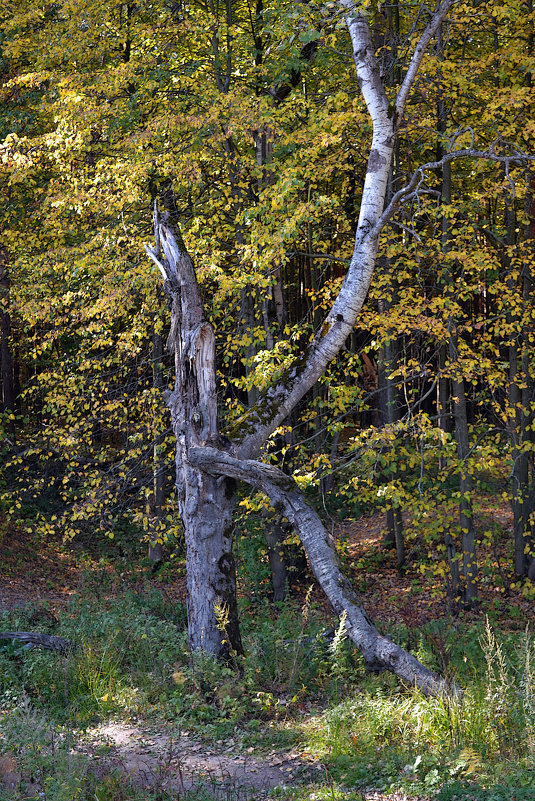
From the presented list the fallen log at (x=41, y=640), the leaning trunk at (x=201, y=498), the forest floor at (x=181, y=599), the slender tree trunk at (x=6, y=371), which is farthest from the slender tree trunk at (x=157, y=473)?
the slender tree trunk at (x=6, y=371)

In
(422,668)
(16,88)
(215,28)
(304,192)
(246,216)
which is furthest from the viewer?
(16,88)

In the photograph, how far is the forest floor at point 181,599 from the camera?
5.29 m

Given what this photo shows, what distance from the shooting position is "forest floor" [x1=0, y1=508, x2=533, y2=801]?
5.29 m

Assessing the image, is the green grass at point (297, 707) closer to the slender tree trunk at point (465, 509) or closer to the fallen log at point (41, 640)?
the fallen log at point (41, 640)

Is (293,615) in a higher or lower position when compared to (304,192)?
lower

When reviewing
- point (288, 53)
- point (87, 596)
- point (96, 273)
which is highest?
point (288, 53)

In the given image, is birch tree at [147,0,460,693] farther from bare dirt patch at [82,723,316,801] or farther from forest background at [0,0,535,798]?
bare dirt patch at [82,723,316,801]

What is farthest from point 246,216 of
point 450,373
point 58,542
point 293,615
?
point 58,542

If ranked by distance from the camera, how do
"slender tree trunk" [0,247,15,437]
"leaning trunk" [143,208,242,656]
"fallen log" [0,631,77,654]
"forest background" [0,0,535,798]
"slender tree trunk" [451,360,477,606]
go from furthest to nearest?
"slender tree trunk" [0,247,15,437] → "slender tree trunk" [451,360,477,606] → "forest background" [0,0,535,798] → "fallen log" [0,631,77,654] → "leaning trunk" [143,208,242,656]

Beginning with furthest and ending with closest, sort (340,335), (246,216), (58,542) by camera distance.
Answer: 1. (58,542)
2. (246,216)
3. (340,335)

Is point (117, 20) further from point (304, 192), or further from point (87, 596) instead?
point (87, 596)

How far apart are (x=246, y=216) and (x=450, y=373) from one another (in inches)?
143

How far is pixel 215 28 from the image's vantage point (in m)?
11.7

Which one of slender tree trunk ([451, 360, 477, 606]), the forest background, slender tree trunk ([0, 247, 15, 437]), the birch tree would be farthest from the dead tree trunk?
slender tree trunk ([0, 247, 15, 437])
